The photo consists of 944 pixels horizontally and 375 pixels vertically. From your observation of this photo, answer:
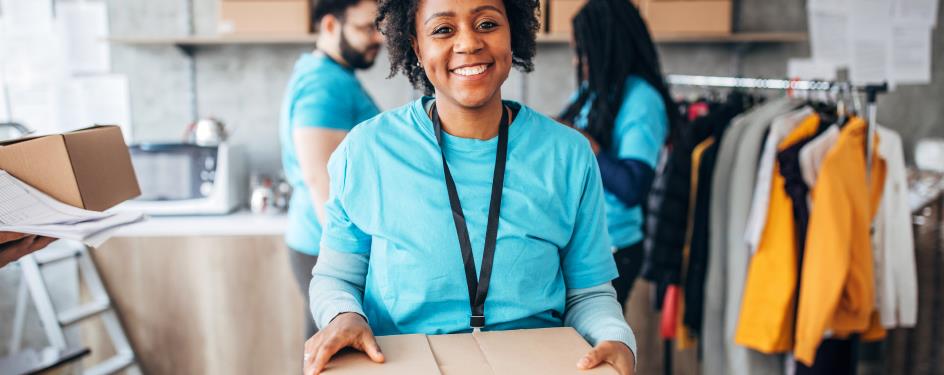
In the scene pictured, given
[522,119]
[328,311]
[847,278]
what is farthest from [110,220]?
[847,278]

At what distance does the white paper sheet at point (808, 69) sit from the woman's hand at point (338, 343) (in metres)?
2.83

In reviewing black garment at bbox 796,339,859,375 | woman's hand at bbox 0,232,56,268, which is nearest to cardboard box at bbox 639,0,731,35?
black garment at bbox 796,339,859,375

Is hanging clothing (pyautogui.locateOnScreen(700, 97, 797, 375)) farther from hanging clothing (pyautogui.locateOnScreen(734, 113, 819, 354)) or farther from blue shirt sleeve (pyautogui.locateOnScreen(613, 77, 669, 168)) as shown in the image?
blue shirt sleeve (pyautogui.locateOnScreen(613, 77, 669, 168))

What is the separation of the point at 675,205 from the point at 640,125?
1.91 ft

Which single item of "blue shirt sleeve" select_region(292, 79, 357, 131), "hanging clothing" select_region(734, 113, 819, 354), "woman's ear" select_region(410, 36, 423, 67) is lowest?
"hanging clothing" select_region(734, 113, 819, 354)

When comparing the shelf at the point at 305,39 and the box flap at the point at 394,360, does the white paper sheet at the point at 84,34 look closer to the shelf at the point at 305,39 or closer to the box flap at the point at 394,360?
the shelf at the point at 305,39

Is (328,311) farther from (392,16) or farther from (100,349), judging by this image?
(100,349)

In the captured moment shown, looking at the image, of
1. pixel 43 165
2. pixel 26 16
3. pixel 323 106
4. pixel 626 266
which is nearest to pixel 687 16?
pixel 626 266

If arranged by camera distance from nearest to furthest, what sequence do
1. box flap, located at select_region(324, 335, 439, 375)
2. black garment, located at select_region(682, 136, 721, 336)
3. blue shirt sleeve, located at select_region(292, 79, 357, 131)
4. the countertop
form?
1. box flap, located at select_region(324, 335, 439, 375)
2. blue shirt sleeve, located at select_region(292, 79, 357, 131)
3. black garment, located at select_region(682, 136, 721, 336)
4. the countertop

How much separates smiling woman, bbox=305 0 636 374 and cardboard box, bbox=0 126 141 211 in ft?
1.54

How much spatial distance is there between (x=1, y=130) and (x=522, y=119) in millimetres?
2856

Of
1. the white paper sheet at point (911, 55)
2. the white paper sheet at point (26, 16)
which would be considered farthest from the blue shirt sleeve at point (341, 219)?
the white paper sheet at point (911, 55)

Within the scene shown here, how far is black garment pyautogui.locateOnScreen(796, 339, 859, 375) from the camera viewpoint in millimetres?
1947

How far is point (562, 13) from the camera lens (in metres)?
2.65
